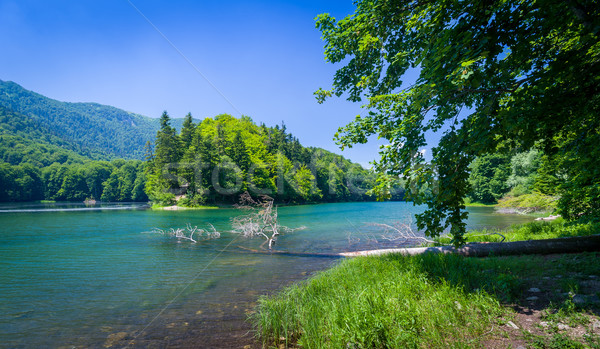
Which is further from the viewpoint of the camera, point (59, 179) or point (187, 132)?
point (59, 179)

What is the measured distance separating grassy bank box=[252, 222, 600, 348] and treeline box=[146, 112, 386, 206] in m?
37.8

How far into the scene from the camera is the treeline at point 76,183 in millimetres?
92250

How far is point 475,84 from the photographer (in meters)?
3.71

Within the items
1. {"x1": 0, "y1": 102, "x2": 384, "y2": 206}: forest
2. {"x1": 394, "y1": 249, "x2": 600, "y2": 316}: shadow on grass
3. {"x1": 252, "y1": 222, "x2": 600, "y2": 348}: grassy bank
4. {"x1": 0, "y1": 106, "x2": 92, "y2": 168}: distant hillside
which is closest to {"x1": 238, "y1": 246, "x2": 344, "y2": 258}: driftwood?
{"x1": 252, "y1": 222, "x2": 600, "y2": 348}: grassy bank

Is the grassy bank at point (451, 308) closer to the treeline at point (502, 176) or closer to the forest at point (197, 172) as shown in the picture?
the forest at point (197, 172)

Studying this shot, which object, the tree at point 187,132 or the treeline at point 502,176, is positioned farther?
the tree at point 187,132

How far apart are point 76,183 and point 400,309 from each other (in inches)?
5327

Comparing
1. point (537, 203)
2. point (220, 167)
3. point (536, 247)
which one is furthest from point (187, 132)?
point (536, 247)

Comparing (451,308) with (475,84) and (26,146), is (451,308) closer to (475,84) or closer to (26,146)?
(475,84)

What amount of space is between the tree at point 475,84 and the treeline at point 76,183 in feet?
360

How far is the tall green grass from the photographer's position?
12.3 feet

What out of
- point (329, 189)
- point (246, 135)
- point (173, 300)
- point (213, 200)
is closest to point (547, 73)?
point (173, 300)

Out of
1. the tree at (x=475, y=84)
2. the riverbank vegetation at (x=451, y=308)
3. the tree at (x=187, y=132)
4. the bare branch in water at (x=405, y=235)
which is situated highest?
the tree at (x=187, y=132)

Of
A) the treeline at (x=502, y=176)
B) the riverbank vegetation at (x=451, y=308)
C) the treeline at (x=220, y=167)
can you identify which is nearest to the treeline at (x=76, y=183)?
the treeline at (x=220, y=167)
